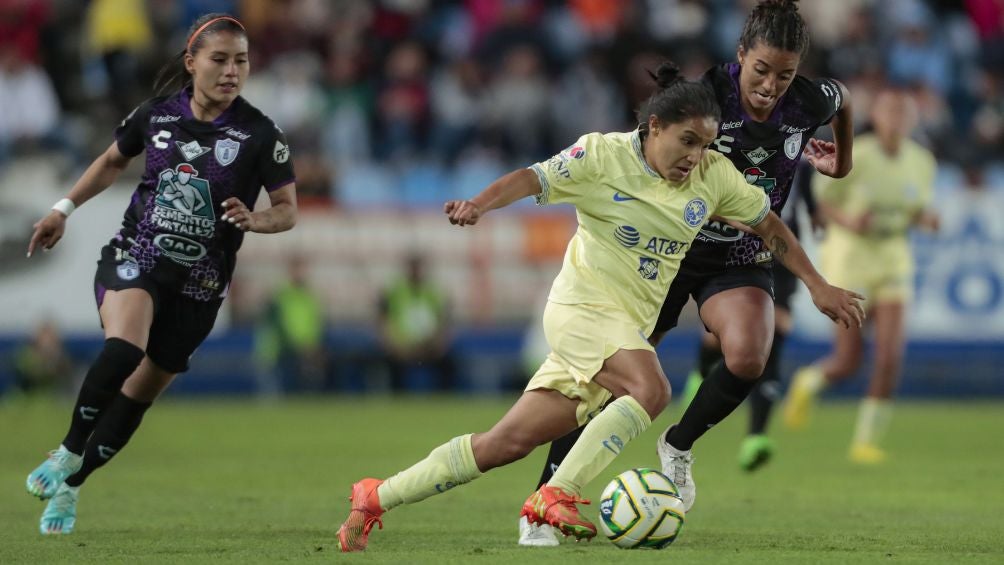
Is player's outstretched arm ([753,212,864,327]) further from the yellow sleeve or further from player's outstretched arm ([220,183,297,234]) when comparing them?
player's outstretched arm ([220,183,297,234])

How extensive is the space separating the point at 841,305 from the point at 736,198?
26.0 inches

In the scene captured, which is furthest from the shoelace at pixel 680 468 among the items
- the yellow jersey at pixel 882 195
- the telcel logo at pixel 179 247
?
the yellow jersey at pixel 882 195

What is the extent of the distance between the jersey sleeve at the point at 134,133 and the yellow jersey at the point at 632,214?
2.23 meters

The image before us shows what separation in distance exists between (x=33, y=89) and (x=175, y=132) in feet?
42.8

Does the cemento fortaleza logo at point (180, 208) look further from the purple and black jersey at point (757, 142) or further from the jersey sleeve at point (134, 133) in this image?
the purple and black jersey at point (757, 142)

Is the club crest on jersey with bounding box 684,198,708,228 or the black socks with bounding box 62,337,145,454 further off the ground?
the club crest on jersey with bounding box 684,198,708,228

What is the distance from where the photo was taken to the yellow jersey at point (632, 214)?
6723 millimetres

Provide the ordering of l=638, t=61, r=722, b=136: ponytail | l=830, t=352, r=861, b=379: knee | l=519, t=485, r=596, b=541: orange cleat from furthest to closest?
1. l=830, t=352, r=861, b=379: knee
2. l=638, t=61, r=722, b=136: ponytail
3. l=519, t=485, r=596, b=541: orange cleat

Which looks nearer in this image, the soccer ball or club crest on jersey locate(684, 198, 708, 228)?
the soccer ball

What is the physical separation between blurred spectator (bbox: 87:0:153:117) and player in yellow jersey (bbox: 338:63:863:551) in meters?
14.3

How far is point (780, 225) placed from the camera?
7.00 m

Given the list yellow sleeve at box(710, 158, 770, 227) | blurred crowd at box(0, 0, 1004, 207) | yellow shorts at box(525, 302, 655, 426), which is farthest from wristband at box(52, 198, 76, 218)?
blurred crowd at box(0, 0, 1004, 207)

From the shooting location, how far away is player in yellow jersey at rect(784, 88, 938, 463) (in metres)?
12.6

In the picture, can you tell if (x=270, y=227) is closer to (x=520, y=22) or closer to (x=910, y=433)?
(x=910, y=433)
